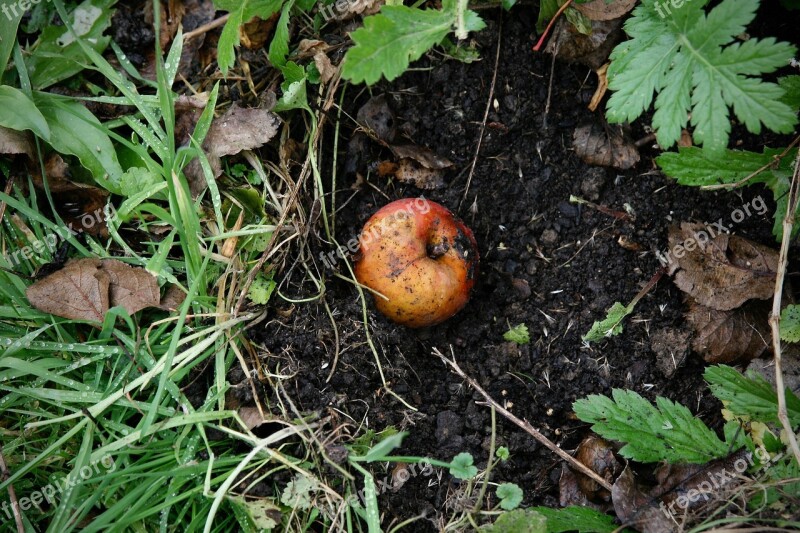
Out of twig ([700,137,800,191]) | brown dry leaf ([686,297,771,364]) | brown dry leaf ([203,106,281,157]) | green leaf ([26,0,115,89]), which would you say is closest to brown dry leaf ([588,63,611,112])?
twig ([700,137,800,191])

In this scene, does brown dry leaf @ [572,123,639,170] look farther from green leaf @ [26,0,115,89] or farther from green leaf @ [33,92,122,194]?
green leaf @ [26,0,115,89]

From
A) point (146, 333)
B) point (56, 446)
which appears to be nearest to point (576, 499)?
point (146, 333)

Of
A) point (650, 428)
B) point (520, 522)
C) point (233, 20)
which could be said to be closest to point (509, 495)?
point (520, 522)

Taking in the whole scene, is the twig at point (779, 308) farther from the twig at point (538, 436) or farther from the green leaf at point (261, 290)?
the green leaf at point (261, 290)

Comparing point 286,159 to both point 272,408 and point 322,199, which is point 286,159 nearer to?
point 322,199

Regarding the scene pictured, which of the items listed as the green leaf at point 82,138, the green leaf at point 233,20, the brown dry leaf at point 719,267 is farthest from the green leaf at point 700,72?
the green leaf at point 82,138
